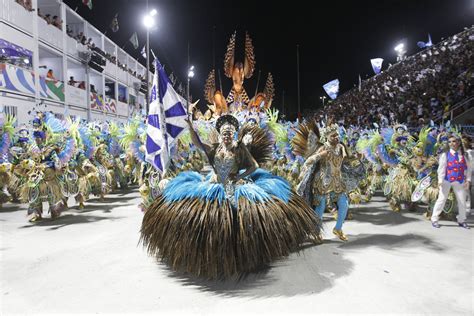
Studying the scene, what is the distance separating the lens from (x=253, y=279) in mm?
3967

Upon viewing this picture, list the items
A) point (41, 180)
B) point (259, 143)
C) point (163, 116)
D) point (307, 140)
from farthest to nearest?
point (41, 180) < point (307, 140) < point (163, 116) < point (259, 143)

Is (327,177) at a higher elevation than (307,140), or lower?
lower

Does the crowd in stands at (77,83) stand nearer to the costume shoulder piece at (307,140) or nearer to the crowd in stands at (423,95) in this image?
the crowd in stands at (423,95)

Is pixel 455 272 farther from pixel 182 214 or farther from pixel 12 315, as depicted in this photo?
pixel 12 315

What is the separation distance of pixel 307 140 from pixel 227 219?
2.60m

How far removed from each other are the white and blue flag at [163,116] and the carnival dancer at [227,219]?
91cm

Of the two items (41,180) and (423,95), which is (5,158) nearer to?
(41,180)

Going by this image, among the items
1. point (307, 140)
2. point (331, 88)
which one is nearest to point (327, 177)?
point (307, 140)

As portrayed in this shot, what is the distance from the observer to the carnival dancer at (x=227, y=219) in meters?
3.75

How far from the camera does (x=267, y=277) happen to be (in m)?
4.02

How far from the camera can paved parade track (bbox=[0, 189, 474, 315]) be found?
333cm

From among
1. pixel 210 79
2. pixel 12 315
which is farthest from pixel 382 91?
pixel 12 315

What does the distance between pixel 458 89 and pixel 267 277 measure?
16.3 metres

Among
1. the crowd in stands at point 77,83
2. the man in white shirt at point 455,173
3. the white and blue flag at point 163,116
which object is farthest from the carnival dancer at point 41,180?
the crowd in stands at point 77,83
